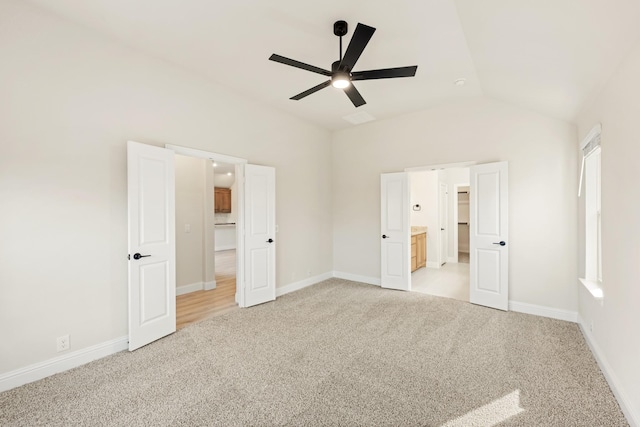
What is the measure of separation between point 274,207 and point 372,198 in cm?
199

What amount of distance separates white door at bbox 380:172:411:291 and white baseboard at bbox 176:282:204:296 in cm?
330

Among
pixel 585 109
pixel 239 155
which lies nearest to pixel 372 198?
pixel 239 155

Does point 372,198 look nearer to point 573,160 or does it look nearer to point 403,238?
point 403,238

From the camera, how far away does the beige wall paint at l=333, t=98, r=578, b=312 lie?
3641 mm

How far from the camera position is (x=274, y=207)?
176 inches

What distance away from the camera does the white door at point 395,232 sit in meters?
4.92

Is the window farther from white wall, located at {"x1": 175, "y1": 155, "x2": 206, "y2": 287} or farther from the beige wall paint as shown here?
white wall, located at {"x1": 175, "y1": 155, "x2": 206, "y2": 287}

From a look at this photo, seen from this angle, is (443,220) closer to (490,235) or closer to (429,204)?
(429,204)

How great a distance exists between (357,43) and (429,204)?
5585 millimetres

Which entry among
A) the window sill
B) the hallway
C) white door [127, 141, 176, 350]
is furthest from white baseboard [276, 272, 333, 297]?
the window sill

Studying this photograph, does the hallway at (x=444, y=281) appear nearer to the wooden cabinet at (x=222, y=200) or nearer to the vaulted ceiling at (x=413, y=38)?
the vaulted ceiling at (x=413, y=38)

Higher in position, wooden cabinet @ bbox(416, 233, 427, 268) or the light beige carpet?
wooden cabinet @ bbox(416, 233, 427, 268)

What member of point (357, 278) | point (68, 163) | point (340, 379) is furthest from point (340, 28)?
point (357, 278)

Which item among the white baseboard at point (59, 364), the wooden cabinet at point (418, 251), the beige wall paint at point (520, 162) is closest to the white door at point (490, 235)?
the beige wall paint at point (520, 162)
